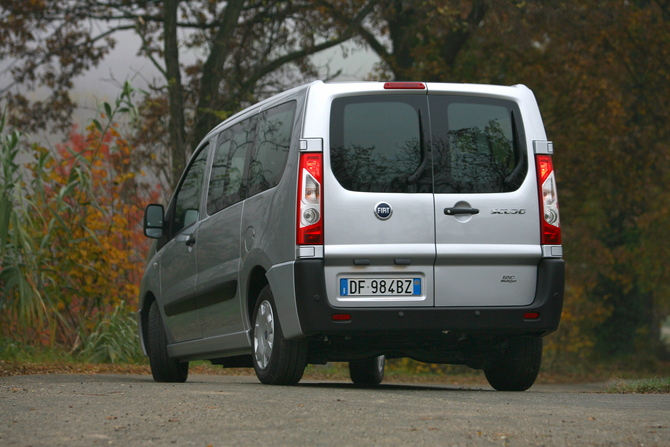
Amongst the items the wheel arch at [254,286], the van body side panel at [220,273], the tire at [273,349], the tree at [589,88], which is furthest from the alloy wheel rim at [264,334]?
the tree at [589,88]

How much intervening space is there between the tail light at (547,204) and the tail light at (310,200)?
1.50m

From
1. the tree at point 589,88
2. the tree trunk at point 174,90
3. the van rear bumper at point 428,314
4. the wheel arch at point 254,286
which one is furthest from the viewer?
the tree at point 589,88

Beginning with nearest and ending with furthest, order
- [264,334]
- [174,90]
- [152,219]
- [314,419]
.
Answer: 1. [314,419]
2. [264,334]
3. [152,219]
4. [174,90]

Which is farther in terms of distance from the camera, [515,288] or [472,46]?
[472,46]

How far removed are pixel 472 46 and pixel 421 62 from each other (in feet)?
4.74

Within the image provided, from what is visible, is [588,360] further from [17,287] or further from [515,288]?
[515,288]

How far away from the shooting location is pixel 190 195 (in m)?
8.49

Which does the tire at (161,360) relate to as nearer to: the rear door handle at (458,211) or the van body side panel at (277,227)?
the van body side panel at (277,227)

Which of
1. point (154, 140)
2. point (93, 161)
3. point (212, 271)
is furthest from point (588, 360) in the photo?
point (212, 271)

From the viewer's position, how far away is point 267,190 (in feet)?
22.1

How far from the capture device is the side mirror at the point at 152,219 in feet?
28.5

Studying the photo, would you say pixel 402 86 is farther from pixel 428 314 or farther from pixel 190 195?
pixel 190 195

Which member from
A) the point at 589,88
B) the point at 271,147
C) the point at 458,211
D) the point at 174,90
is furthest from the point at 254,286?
the point at 589,88

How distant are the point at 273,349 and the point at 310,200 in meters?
1.14
